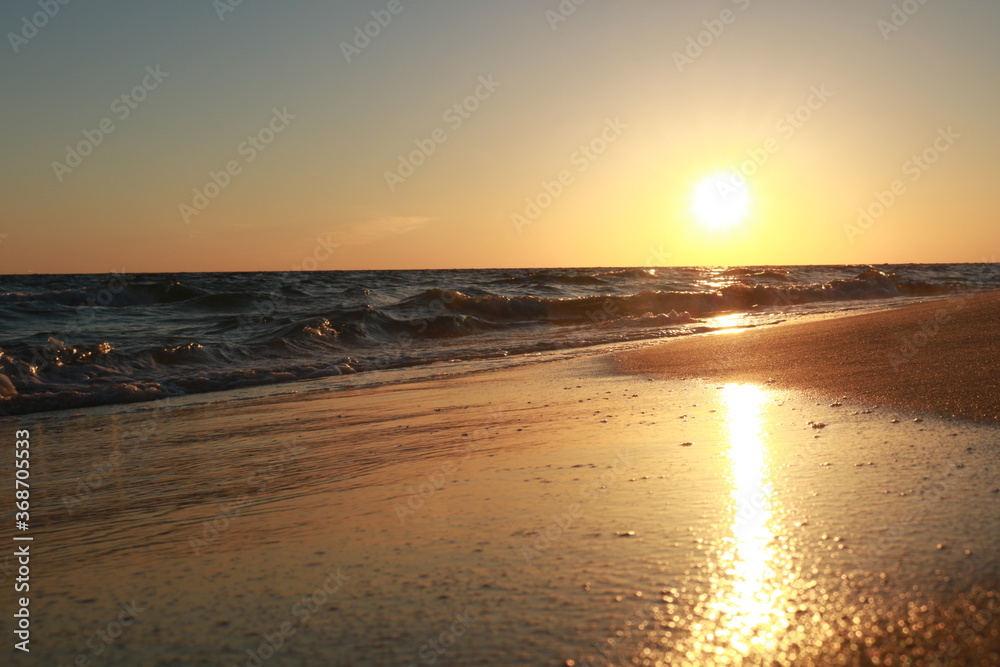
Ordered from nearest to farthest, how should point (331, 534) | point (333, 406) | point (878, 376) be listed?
point (331, 534), point (878, 376), point (333, 406)

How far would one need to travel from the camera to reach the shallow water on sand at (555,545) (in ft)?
5.52

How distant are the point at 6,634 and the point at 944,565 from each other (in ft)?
8.63

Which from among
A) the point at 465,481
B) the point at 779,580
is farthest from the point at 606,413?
the point at 779,580

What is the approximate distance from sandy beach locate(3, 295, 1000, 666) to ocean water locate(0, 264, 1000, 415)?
14.2 feet

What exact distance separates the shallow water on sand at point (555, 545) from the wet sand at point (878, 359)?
0.52 meters

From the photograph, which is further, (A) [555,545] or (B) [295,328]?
(B) [295,328]

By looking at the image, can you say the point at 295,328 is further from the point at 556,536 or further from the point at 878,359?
the point at 556,536

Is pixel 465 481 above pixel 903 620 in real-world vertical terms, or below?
above

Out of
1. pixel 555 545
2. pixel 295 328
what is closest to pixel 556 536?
pixel 555 545

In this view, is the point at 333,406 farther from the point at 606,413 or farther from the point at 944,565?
the point at 944,565

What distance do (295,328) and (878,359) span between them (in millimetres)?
10068

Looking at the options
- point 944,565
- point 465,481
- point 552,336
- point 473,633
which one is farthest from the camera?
point 552,336

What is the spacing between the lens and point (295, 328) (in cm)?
1318

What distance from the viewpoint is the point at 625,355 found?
365 inches
